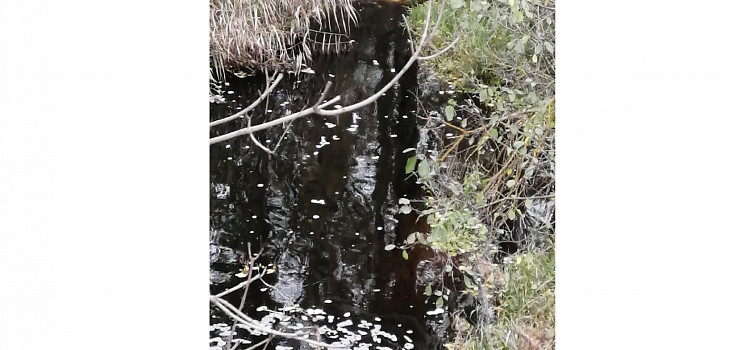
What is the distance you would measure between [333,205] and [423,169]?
0.87 feet

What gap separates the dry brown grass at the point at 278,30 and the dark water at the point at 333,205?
0.05 m

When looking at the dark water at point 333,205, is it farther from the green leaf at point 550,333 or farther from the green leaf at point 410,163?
the green leaf at point 550,333

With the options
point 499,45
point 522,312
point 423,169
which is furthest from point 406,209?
point 499,45

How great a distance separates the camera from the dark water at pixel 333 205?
1456 millimetres

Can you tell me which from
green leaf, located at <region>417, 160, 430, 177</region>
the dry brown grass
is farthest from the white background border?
green leaf, located at <region>417, 160, 430, 177</region>

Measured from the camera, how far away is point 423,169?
158 cm

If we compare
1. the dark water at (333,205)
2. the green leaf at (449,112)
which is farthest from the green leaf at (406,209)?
the green leaf at (449,112)

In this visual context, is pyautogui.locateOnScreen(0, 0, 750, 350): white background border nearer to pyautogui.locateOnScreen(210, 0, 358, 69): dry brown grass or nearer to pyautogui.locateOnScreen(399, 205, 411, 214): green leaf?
pyautogui.locateOnScreen(210, 0, 358, 69): dry brown grass

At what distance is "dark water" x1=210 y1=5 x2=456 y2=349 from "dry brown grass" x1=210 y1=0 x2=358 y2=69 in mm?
50
